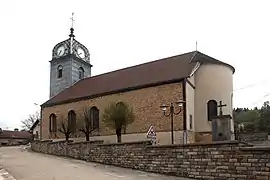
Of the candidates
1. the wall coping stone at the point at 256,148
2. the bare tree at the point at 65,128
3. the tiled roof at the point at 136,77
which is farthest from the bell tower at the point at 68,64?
the wall coping stone at the point at 256,148

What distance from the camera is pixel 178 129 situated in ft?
84.7

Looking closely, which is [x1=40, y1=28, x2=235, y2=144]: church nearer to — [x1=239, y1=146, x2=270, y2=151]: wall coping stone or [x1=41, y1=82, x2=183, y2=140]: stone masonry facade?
[x1=41, y1=82, x2=183, y2=140]: stone masonry facade

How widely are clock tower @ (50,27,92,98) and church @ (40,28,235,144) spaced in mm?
4981

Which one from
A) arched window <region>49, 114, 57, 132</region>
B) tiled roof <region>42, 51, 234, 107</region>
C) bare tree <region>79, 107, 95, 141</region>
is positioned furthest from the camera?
arched window <region>49, 114, 57, 132</region>

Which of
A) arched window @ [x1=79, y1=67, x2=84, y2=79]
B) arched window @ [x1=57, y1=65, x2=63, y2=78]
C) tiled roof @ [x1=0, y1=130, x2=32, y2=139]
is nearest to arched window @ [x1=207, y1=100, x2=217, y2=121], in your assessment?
arched window @ [x1=79, y1=67, x2=84, y2=79]

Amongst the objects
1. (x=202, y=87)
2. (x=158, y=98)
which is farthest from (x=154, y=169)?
(x=202, y=87)

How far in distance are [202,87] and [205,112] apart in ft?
6.71

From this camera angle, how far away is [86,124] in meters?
31.9

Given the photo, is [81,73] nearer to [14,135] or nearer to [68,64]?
[68,64]

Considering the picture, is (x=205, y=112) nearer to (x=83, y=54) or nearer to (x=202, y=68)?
(x=202, y=68)

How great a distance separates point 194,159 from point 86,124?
17805 millimetres

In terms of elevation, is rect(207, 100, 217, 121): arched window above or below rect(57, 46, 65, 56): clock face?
below

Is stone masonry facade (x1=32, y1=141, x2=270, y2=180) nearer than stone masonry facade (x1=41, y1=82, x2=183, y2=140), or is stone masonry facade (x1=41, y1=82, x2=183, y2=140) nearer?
stone masonry facade (x1=32, y1=141, x2=270, y2=180)

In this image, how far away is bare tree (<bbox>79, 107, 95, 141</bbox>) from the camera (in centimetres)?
3156
